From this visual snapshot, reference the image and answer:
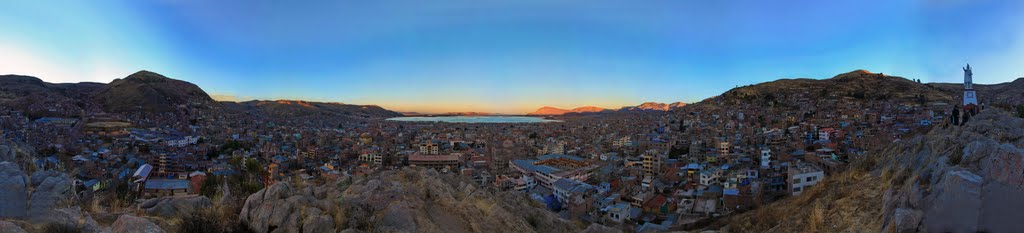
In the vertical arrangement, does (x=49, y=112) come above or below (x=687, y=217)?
above

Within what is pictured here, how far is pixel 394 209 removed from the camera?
553 cm

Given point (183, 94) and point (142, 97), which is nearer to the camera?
point (142, 97)

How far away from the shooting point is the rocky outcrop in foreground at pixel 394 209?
16.6ft

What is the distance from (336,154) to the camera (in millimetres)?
41875

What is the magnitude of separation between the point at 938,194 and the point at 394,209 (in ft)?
18.8

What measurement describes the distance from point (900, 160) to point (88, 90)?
13602 centimetres

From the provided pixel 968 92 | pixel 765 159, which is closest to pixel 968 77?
pixel 968 92

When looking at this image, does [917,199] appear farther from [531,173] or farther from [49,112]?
[49,112]

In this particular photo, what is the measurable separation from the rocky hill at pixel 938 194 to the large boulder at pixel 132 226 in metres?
6.92

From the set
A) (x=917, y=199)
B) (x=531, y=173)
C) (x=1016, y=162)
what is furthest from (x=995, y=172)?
(x=531, y=173)

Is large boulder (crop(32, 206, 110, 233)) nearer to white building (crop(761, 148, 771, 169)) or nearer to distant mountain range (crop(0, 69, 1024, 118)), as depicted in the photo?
white building (crop(761, 148, 771, 169))

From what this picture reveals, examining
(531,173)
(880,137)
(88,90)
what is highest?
(88,90)

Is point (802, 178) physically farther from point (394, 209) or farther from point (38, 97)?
point (38, 97)

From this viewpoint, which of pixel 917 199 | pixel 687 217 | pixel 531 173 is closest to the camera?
pixel 917 199
